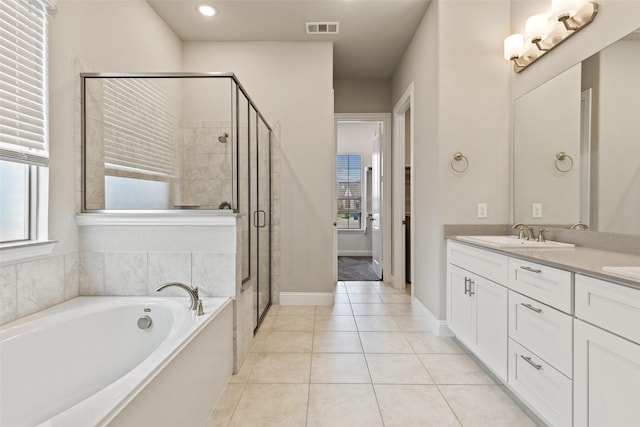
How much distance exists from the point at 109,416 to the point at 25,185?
1.46m

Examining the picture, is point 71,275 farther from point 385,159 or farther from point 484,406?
point 385,159

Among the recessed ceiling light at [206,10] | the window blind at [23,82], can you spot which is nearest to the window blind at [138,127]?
the window blind at [23,82]

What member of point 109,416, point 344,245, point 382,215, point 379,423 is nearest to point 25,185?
point 109,416

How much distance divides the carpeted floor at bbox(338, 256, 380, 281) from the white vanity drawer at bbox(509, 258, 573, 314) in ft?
9.91

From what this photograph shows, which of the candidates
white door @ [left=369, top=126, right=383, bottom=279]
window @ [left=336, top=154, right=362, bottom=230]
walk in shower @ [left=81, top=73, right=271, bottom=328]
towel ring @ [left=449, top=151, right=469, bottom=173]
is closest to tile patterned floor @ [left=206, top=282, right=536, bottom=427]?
walk in shower @ [left=81, top=73, right=271, bottom=328]

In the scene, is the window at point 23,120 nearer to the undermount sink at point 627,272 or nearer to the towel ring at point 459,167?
the undermount sink at point 627,272

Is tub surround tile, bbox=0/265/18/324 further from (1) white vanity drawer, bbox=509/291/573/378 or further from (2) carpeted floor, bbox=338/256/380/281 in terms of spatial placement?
(2) carpeted floor, bbox=338/256/380/281

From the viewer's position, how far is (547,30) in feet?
7.04

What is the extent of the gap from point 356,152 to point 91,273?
18.7ft

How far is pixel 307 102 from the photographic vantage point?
11.2 ft

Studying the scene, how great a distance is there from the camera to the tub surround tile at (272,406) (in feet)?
5.10

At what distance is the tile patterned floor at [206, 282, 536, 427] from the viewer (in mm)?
1586

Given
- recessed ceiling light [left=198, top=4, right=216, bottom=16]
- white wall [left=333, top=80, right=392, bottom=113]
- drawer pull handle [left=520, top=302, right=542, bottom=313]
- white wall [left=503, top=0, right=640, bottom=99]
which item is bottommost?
drawer pull handle [left=520, top=302, right=542, bottom=313]

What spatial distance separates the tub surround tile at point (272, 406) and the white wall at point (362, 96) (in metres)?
3.52
